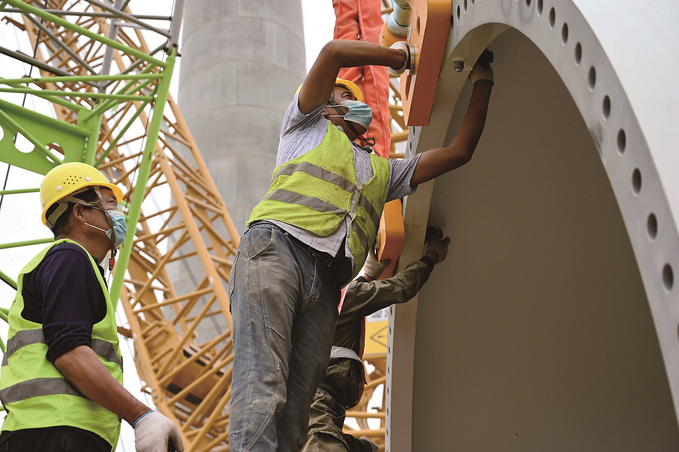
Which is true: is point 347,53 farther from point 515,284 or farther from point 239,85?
point 239,85

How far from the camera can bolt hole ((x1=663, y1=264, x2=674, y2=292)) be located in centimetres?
153

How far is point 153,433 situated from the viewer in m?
2.79

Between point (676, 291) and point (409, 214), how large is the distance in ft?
10.2

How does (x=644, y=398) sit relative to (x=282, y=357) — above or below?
below

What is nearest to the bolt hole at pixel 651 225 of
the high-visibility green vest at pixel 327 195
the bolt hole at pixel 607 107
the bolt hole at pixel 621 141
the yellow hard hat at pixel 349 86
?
the bolt hole at pixel 621 141

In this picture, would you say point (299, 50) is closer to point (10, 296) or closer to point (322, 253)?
point (10, 296)

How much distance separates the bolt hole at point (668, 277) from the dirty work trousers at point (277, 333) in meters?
1.60

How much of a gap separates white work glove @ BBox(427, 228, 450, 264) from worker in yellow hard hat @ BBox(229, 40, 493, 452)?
964mm

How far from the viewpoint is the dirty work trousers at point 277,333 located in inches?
107

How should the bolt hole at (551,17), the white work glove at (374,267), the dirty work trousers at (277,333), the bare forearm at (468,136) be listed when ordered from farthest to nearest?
the white work glove at (374,267)
the bare forearm at (468,136)
the dirty work trousers at (277,333)
the bolt hole at (551,17)

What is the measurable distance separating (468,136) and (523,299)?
1.88 m

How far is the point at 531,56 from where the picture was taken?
397 cm

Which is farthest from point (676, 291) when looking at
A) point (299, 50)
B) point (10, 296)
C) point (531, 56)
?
point (299, 50)

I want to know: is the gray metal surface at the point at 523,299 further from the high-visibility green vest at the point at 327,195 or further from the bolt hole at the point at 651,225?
the bolt hole at the point at 651,225
